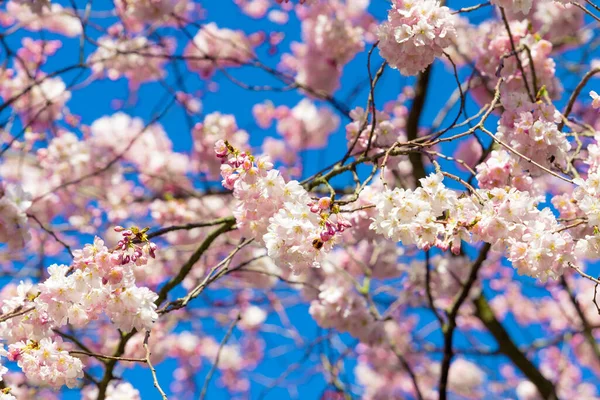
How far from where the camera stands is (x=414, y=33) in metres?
2.12

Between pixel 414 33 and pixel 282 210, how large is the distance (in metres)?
0.68

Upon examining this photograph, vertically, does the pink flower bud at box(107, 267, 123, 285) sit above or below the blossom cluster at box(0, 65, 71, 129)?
below

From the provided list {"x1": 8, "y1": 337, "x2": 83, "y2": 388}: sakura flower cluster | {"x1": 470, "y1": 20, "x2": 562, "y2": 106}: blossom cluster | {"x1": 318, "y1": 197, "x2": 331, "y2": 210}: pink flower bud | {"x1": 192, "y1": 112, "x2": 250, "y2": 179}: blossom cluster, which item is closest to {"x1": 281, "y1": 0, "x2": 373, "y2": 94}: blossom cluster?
{"x1": 192, "y1": 112, "x2": 250, "y2": 179}: blossom cluster

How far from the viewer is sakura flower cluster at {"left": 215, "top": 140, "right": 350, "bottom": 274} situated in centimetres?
187

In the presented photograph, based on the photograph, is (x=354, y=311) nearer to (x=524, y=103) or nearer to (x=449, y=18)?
(x=524, y=103)

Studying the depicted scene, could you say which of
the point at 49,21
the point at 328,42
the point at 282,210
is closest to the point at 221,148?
the point at 282,210

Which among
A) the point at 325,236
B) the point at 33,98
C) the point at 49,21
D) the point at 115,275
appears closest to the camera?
the point at 325,236

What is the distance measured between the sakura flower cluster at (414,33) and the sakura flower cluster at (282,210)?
54cm

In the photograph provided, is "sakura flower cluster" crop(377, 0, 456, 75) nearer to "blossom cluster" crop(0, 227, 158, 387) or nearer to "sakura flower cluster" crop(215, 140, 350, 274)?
"sakura flower cluster" crop(215, 140, 350, 274)

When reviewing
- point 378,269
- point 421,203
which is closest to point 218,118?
point 378,269

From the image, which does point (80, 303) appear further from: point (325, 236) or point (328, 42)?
point (328, 42)

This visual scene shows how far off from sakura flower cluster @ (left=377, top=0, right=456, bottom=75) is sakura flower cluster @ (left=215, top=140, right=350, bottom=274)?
0.54m

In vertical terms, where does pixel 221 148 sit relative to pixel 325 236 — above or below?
above

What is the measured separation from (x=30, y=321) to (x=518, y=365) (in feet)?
8.50
